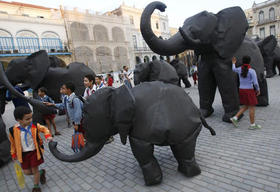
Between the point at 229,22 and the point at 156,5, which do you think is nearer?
the point at 156,5

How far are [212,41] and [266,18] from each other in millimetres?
38192

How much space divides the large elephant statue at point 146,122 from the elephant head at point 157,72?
0.49 m

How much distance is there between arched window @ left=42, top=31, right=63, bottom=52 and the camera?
23.2 m

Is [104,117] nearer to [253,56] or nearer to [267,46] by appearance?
[253,56]

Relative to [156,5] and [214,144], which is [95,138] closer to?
[214,144]

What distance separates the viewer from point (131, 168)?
2.84m

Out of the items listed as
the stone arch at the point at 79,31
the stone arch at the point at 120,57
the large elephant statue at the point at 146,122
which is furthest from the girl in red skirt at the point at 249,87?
the stone arch at the point at 120,57

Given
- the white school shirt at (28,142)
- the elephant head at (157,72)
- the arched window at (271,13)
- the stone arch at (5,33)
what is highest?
the arched window at (271,13)

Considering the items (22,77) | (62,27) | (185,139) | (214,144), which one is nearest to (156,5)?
(185,139)

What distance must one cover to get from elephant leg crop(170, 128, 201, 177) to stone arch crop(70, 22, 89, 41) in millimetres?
26627

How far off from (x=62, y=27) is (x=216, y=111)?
2521 cm

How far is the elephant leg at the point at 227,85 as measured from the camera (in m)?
4.02

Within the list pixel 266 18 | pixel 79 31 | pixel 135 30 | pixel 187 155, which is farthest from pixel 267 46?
pixel 266 18

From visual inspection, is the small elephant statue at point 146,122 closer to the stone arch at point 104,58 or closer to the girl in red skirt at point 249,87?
the girl in red skirt at point 249,87
